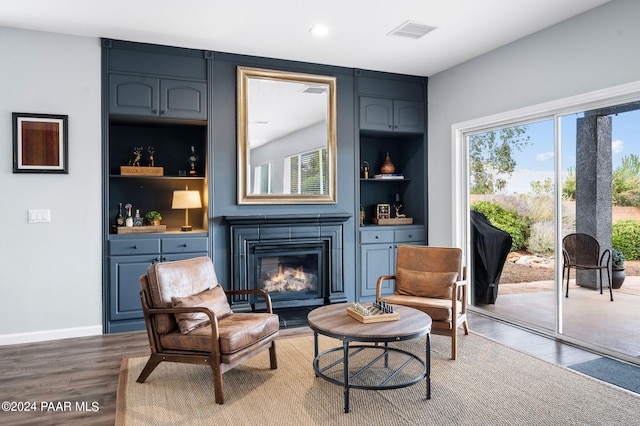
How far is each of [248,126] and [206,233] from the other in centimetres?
124

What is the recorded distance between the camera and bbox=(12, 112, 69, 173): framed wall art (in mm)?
4191

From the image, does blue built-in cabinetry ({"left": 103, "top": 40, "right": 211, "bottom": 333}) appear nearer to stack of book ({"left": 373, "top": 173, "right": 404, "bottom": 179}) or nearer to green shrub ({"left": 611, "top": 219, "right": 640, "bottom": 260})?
stack of book ({"left": 373, "top": 173, "right": 404, "bottom": 179})

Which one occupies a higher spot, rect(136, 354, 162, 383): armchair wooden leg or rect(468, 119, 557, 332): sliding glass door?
rect(468, 119, 557, 332): sliding glass door

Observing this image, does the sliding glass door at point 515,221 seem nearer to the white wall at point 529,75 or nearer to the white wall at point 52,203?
the white wall at point 529,75

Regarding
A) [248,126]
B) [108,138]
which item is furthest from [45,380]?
[248,126]

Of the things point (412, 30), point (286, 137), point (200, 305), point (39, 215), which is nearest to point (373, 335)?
point (200, 305)

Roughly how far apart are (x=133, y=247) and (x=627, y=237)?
431 centimetres

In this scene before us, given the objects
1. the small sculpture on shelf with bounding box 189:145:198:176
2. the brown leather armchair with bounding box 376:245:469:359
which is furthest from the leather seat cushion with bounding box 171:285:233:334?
the small sculpture on shelf with bounding box 189:145:198:176

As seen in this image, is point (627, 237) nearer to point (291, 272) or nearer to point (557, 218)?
point (557, 218)

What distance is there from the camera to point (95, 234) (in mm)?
4465

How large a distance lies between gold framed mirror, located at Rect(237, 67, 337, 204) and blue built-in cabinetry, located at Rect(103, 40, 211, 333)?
0.44 meters

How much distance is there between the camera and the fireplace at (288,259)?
16.4 ft

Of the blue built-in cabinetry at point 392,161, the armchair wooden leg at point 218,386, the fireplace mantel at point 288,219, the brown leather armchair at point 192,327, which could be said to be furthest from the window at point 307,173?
the armchair wooden leg at point 218,386

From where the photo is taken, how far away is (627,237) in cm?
368
